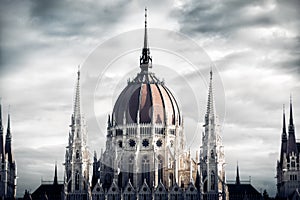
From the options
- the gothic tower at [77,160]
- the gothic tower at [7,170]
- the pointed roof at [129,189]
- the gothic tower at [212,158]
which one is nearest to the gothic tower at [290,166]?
the gothic tower at [212,158]

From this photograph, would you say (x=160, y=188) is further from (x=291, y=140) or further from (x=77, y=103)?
(x=291, y=140)

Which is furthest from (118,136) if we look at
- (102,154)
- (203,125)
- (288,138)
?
(288,138)

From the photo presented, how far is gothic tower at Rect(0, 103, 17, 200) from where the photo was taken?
127 metres

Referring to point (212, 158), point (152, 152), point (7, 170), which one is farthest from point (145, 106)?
point (7, 170)

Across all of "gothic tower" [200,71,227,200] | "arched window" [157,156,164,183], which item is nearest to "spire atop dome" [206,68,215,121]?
"gothic tower" [200,71,227,200]

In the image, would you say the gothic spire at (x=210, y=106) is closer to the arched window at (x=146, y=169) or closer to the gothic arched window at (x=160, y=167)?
the gothic arched window at (x=160, y=167)

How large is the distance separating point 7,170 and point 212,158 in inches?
1407

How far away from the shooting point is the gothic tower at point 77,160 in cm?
12119

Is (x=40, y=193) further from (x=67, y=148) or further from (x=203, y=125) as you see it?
(x=203, y=125)

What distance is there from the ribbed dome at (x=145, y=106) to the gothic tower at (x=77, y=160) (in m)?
9.45

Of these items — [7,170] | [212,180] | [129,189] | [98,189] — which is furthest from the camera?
[7,170]

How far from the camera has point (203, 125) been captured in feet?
415

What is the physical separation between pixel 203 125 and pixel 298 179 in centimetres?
1862

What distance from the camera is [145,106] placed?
133m
